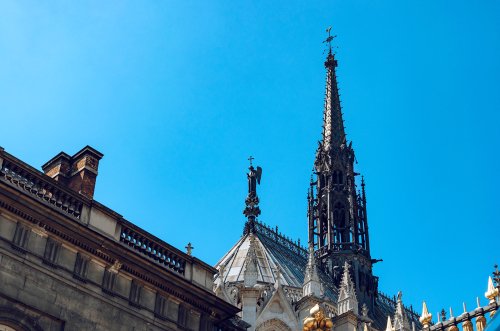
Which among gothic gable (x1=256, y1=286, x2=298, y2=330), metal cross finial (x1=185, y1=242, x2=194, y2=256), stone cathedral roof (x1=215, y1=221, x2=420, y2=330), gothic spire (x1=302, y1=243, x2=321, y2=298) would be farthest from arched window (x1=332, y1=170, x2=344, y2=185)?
metal cross finial (x1=185, y1=242, x2=194, y2=256)

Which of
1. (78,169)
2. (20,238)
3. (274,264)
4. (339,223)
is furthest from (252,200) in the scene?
(20,238)

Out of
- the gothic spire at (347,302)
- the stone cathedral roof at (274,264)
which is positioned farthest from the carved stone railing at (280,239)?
the gothic spire at (347,302)

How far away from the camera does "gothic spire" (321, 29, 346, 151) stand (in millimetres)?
64000

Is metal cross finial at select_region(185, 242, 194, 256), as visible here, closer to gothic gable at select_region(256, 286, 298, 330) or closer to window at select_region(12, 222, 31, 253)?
window at select_region(12, 222, 31, 253)

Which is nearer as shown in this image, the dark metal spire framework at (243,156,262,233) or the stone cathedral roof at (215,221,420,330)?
the stone cathedral roof at (215,221,420,330)

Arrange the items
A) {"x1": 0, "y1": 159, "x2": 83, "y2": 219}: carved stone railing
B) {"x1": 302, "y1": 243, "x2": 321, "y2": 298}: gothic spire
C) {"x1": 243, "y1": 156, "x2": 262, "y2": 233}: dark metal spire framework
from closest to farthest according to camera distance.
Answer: {"x1": 0, "y1": 159, "x2": 83, "y2": 219}: carved stone railing
{"x1": 302, "y1": 243, "x2": 321, "y2": 298}: gothic spire
{"x1": 243, "y1": 156, "x2": 262, "y2": 233}: dark metal spire framework

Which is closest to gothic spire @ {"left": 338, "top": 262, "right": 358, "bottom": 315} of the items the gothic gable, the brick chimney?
the gothic gable

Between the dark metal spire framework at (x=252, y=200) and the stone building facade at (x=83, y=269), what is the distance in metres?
28.8

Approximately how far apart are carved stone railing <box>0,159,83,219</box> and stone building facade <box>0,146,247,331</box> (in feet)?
0.08

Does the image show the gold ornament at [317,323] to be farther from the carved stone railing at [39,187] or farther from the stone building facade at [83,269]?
the carved stone railing at [39,187]

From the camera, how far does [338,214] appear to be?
58.4 m

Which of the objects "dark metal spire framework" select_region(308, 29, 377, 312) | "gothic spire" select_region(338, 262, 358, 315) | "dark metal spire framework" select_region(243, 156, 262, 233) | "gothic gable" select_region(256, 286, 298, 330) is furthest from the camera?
"dark metal spire framework" select_region(308, 29, 377, 312)

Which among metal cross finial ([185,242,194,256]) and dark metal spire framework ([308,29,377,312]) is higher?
dark metal spire framework ([308,29,377,312])

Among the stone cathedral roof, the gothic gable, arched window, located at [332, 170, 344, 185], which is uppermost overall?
arched window, located at [332, 170, 344, 185]
